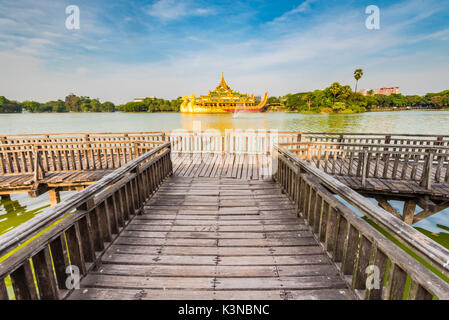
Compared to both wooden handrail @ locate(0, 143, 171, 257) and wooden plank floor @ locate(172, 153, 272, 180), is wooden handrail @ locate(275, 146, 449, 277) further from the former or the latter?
wooden plank floor @ locate(172, 153, 272, 180)

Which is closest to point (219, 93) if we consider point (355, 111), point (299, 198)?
point (355, 111)

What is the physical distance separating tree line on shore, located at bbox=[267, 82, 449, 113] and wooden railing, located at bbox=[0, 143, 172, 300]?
249 feet

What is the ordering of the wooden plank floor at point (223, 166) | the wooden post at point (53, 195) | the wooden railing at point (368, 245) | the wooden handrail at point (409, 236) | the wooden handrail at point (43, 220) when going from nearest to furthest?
the wooden handrail at point (409, 236) → the wooden railing at point (368, 245) → the wooden handrail at point (43, 220) → the wooden plank floor at point (223, 166) → the wooden post at point (53, 195)

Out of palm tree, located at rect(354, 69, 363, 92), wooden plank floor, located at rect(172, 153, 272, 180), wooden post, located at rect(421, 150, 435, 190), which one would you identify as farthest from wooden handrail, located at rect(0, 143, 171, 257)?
palm tree, located at rect(354, 69, 363, 92)

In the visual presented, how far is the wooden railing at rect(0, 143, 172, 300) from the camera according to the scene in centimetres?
140

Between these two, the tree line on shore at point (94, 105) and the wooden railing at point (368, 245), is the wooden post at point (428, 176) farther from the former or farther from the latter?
the tree line on shore at point (94, 105)

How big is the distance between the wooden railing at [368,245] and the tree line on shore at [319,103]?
74.8m

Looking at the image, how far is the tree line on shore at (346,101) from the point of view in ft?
223

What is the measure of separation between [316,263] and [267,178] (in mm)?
3263

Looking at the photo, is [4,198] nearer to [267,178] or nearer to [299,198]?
[267,178]

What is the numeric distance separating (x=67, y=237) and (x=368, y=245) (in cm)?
276

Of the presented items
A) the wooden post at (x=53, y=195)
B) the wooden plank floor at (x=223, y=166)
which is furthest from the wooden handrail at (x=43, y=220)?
the wooden post at (x=53, y=195)

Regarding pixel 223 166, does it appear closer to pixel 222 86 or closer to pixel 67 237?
pixel 67 237

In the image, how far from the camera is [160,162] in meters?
4.83
